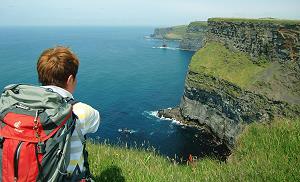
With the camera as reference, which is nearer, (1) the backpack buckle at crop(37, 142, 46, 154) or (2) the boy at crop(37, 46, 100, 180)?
(1) the backpack buckle at crop(37, 142, 46, 154)

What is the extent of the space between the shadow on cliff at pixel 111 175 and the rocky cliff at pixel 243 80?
44.3 meters

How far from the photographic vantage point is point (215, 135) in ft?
206

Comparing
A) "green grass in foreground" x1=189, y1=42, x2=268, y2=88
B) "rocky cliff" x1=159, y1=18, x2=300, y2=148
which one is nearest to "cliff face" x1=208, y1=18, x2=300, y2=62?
"rocky cliff" x1=159, y1=18, x2=300, y2=148

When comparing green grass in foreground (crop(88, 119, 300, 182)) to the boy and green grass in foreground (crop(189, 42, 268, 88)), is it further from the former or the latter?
green grass in foreground (crop(189, 42, 268, 88))

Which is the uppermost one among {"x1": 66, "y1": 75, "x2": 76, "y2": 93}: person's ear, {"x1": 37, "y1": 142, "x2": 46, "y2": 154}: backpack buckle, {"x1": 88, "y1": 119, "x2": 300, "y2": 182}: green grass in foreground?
{"x1": 66, "y1": 75, "x2": 76, "y2": 93}: person's ear

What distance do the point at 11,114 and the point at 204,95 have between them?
219 ft

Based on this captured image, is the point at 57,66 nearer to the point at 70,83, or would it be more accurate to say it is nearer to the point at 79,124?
the point at 70,83

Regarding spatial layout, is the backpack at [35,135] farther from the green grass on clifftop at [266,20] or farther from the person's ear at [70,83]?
the green grass on clifftop at [266,20]

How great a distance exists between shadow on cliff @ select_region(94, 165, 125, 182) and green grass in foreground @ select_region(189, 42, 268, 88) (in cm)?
5595

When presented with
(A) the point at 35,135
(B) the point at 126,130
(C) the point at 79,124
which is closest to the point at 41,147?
(A) the point at 35,135

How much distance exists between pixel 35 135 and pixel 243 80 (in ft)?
204

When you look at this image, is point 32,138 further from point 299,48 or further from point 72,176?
point 299,48

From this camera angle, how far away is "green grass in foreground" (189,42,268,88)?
64.1m

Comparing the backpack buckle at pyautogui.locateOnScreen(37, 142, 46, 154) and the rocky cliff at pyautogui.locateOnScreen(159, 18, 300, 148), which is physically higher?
the backpack buckle at pyautogui.locateOnScreen(37, 142, 46, 154)
